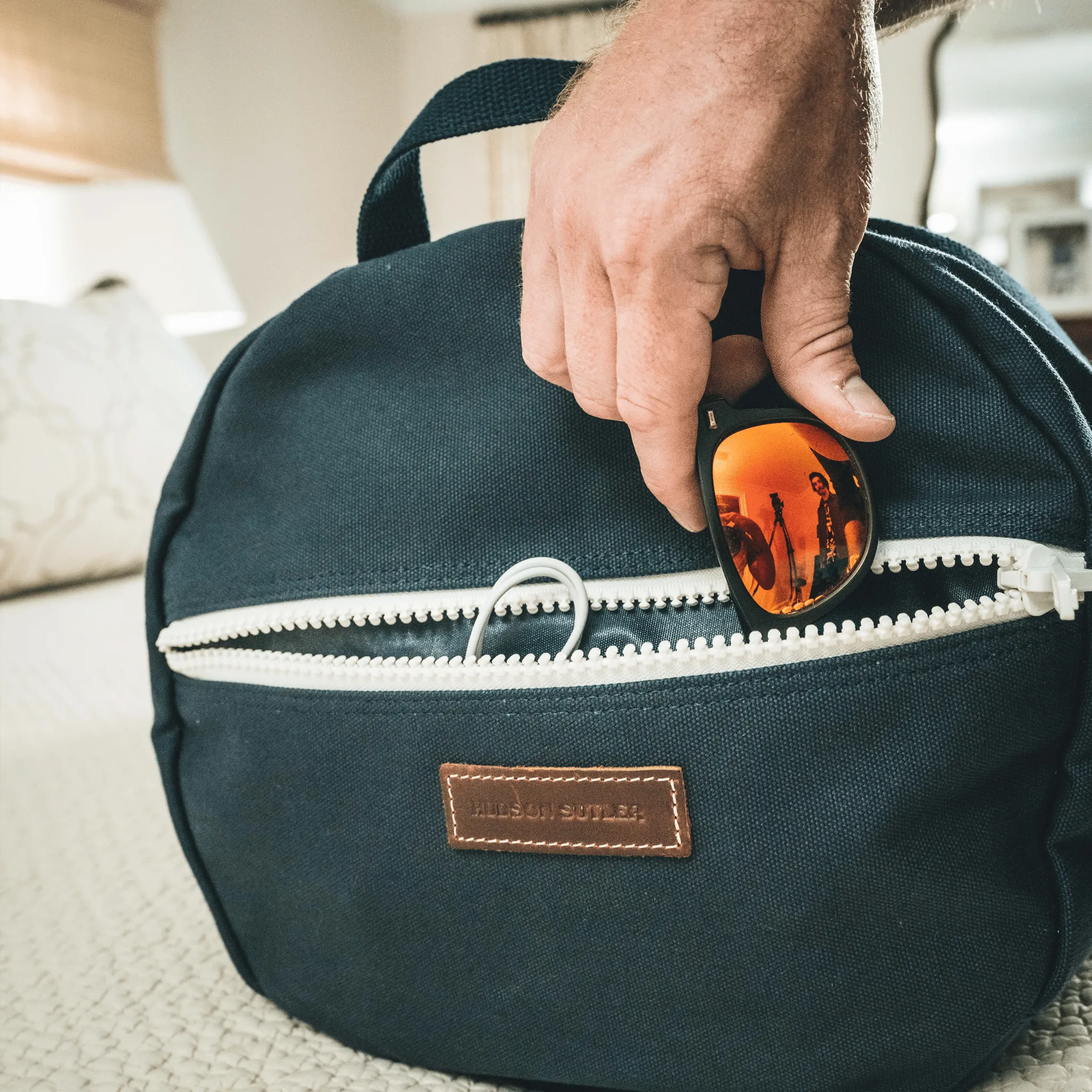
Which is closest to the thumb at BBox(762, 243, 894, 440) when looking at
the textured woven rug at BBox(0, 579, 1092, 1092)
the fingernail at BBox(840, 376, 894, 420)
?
the fingernail at BBox(840, 376, 894, 420)

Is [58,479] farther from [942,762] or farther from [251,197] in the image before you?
[251,197]

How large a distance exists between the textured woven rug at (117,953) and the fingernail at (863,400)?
24cm

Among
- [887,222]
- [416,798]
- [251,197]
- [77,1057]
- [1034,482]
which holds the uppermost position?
[251,197]

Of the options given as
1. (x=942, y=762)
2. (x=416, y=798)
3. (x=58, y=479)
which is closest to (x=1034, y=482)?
(x=942, y=762)

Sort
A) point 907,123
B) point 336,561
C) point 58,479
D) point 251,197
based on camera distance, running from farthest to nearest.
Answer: point 907,123 → point 251,197 → point 58,479 → point 336,561

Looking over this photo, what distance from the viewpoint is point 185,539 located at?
0.45 metres

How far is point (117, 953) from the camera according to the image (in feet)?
1.53

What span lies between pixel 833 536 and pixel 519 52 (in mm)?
3516

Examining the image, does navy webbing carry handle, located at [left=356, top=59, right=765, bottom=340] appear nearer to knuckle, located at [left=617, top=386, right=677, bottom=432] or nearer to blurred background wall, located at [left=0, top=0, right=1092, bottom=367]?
knuckle, located at [left=617, top=386, right=677, bottom=432]

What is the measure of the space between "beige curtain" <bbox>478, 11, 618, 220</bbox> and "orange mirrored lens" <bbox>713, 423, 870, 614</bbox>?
3.13 m

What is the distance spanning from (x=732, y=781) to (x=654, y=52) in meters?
0.23

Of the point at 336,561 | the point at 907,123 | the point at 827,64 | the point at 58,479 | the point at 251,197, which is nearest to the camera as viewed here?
the point at 827,64

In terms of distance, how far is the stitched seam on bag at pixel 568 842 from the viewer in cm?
32

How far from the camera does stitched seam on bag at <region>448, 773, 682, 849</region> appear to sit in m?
0.32
